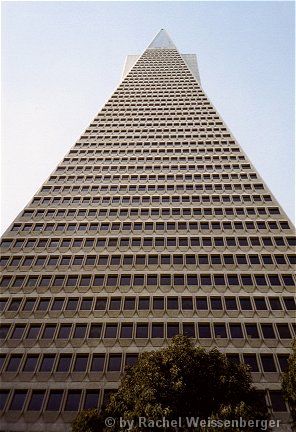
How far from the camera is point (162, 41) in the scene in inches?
5002

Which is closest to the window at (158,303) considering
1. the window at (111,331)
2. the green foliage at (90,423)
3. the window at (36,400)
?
the window at (111,331)

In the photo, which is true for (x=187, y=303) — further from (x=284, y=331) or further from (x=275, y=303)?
(x=284, y=331)

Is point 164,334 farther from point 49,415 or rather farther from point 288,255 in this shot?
point 288,255

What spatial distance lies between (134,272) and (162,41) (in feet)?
363

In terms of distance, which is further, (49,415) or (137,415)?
(49,415)

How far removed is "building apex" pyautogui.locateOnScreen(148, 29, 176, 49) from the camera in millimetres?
122188

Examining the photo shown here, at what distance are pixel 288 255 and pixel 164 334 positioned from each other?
1597 centimetres

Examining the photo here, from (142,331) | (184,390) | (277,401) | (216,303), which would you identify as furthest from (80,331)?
(277,401)

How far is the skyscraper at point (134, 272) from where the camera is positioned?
29.9 meters

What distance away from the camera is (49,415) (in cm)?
2723

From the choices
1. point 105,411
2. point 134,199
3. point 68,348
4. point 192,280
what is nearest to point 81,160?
Result: point 134,199

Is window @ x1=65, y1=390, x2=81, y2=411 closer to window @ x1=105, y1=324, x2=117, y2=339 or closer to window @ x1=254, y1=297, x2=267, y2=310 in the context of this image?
window @ x1=105, y1=324, x2=117, y2=339

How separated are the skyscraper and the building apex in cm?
7659

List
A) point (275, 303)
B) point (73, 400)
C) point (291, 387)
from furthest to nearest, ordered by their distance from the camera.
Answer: point (275, 303) < point (73, 400) < point (291, 387)
